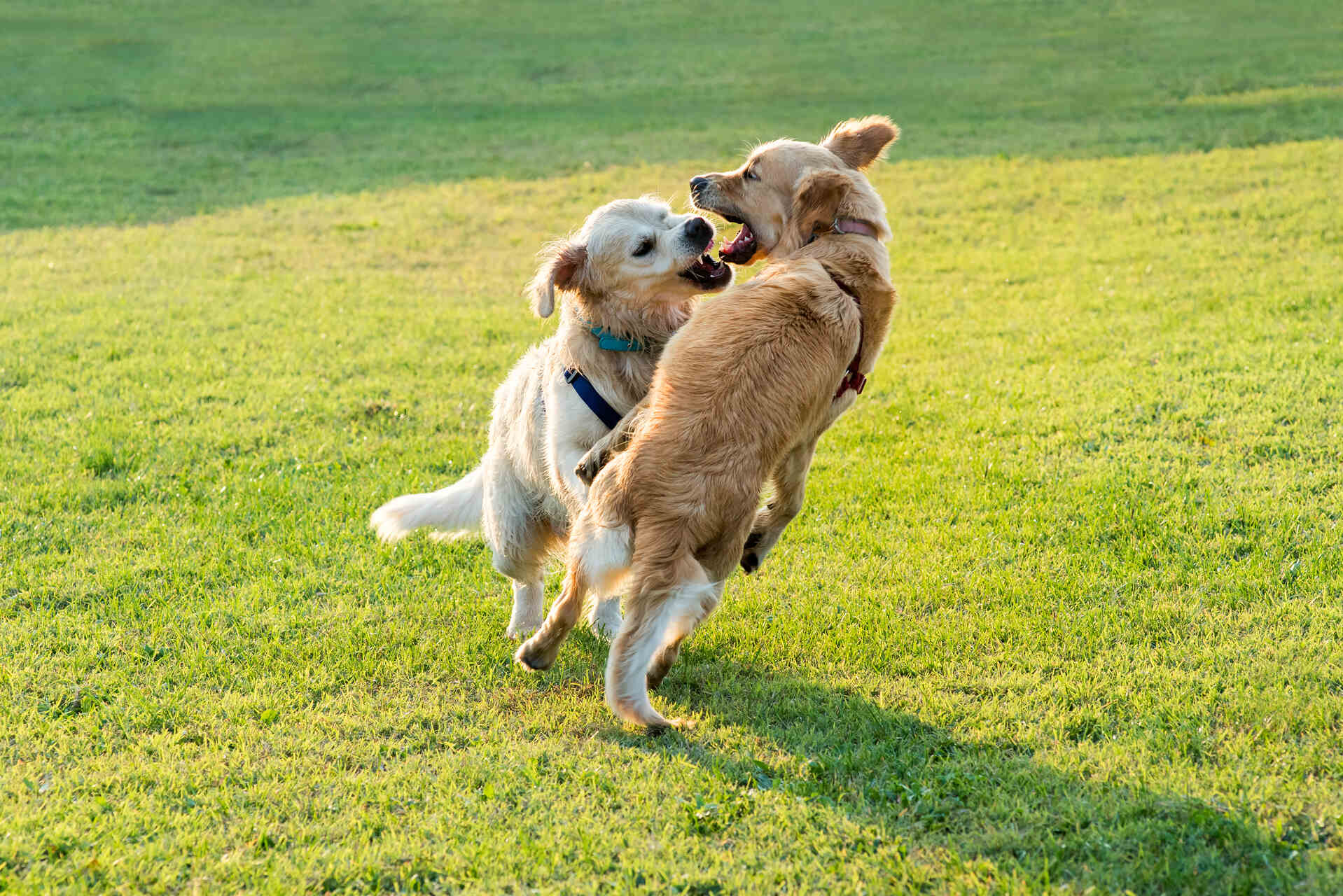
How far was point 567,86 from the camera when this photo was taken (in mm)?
26328

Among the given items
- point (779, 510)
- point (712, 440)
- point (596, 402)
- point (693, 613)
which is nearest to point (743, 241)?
point (596, 402)

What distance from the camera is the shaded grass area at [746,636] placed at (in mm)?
4062

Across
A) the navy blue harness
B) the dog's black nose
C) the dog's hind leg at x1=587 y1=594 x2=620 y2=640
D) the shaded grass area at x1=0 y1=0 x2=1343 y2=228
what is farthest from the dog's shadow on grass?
the shaded grass area at x1=0 y1=0 x2=1343 y2=228

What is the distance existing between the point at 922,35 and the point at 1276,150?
Result: 14259 millimetres

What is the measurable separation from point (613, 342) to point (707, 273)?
0.56 meters

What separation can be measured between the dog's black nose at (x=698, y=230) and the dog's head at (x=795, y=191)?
32cm

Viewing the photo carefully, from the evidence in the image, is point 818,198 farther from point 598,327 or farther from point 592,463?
point 592,463

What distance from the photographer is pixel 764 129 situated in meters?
21.6

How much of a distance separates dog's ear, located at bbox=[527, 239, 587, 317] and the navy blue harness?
340 millimetres

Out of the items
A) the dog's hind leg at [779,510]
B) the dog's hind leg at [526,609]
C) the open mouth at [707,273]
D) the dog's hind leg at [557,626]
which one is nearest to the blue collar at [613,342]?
the open mouth at [707,273]

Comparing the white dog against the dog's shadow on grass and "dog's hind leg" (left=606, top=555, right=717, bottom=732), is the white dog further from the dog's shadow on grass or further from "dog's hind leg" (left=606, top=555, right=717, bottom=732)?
the dog's shadow on grass

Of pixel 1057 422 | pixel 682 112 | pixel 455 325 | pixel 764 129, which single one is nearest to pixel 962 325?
pixel 1057 422

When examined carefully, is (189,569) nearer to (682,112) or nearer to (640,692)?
(640,692)

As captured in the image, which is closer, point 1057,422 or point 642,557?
point 642,557
